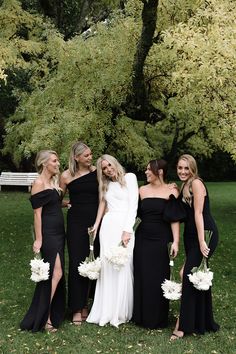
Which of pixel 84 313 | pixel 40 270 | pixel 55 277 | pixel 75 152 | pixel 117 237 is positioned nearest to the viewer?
pixel 40 270

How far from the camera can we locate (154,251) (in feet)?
20.3

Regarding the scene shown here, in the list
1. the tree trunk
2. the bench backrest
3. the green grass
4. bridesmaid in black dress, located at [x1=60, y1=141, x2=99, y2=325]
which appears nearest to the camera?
the green grass

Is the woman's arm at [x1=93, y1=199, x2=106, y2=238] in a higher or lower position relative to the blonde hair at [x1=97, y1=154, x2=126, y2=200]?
lower

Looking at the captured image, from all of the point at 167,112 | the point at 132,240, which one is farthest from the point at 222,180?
the point at 132,240

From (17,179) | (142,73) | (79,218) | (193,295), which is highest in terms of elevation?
(142,73)

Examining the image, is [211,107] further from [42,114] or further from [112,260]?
[112,260]

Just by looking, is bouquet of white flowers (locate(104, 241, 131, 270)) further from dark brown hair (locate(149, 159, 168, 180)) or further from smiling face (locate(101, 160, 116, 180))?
dark brown hair (locate(149, 159, 168, 180))

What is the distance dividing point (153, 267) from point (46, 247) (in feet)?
4.24

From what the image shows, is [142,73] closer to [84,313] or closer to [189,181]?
[189,181]

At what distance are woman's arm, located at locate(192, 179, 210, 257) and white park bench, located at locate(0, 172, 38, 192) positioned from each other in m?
18.9

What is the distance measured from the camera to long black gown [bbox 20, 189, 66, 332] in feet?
19.8

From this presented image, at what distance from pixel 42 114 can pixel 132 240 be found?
6717 millimetres

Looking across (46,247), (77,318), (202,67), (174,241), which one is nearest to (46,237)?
(46,247)

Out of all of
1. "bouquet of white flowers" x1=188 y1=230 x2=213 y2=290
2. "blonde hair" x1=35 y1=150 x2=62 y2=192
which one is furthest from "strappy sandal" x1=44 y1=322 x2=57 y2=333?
"bouquet of white flowers" x1=188 y1=230 x2=213 y2=290
